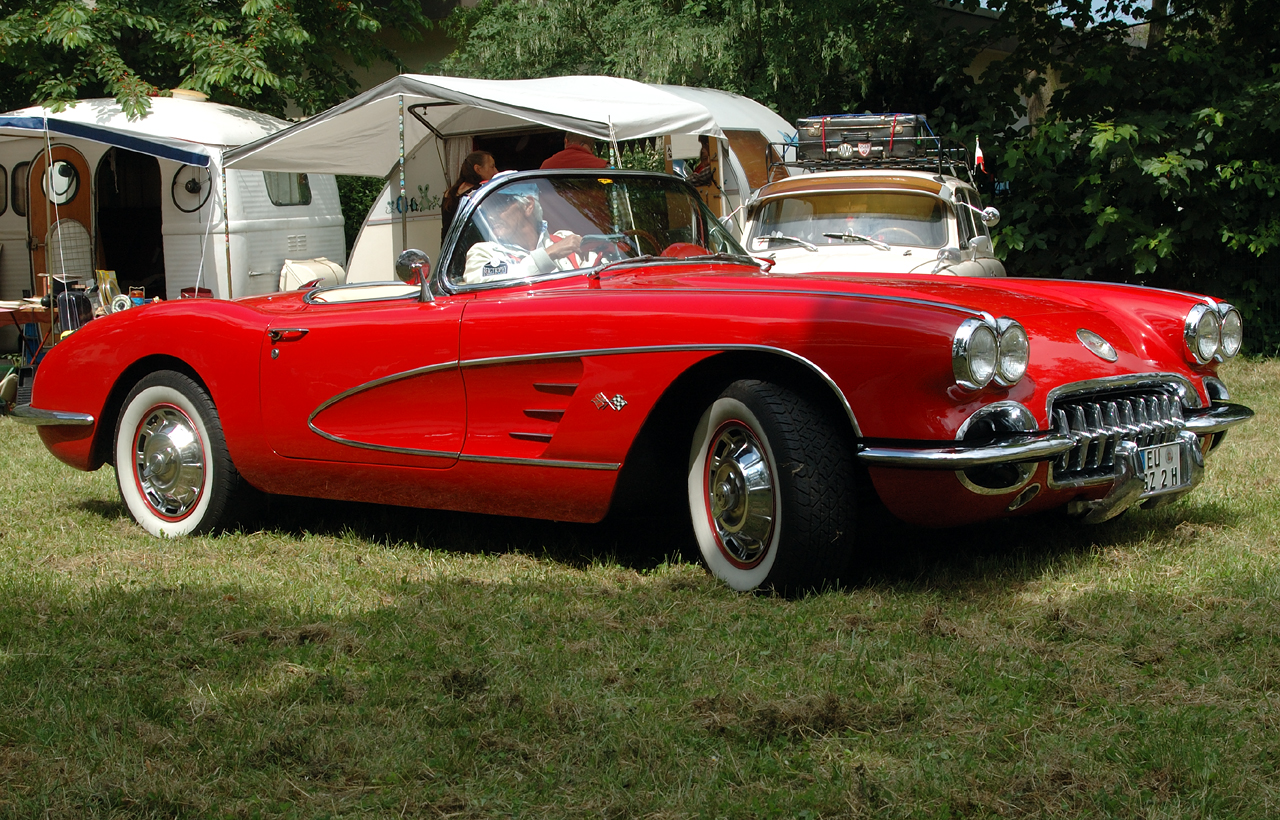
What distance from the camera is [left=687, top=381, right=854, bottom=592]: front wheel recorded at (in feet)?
12.2

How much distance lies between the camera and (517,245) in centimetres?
474

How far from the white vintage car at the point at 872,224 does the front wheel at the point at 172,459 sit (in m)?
4.63

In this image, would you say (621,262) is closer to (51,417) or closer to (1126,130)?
(51,417)

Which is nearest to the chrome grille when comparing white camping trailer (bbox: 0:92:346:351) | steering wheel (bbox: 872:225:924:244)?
steering wheel (bbox: 872:225:924:244)

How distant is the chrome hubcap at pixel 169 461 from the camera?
Result: 5203 millimetres

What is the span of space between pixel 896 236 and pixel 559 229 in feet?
17.0

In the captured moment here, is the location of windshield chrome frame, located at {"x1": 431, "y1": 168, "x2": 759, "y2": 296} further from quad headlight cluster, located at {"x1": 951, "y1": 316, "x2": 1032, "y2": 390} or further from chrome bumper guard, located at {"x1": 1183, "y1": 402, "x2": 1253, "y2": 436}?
chrome bumper guard, located at {"x1": 1183, "y1": 402, "x2": 1253, "y2": 436}

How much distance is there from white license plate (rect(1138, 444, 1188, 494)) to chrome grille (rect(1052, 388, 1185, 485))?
0.05 metres

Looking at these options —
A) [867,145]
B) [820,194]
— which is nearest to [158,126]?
[820,194]

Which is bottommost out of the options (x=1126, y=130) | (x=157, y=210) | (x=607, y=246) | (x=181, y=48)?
(x=607, y=246)

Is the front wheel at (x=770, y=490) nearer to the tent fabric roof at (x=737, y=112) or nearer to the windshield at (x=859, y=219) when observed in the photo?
the windshield at (x=859, y=219)

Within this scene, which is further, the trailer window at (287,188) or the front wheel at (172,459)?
the trailer window at (287,188)

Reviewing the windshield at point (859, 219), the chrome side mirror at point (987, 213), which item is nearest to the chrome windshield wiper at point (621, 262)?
the windshield at point (859, 219)

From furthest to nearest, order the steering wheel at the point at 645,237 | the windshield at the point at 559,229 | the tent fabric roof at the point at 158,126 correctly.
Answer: the tent fabric roof at the point at 158,126 < the steering wheel at the point at 645,237 < the windshield at the point at 559,229
